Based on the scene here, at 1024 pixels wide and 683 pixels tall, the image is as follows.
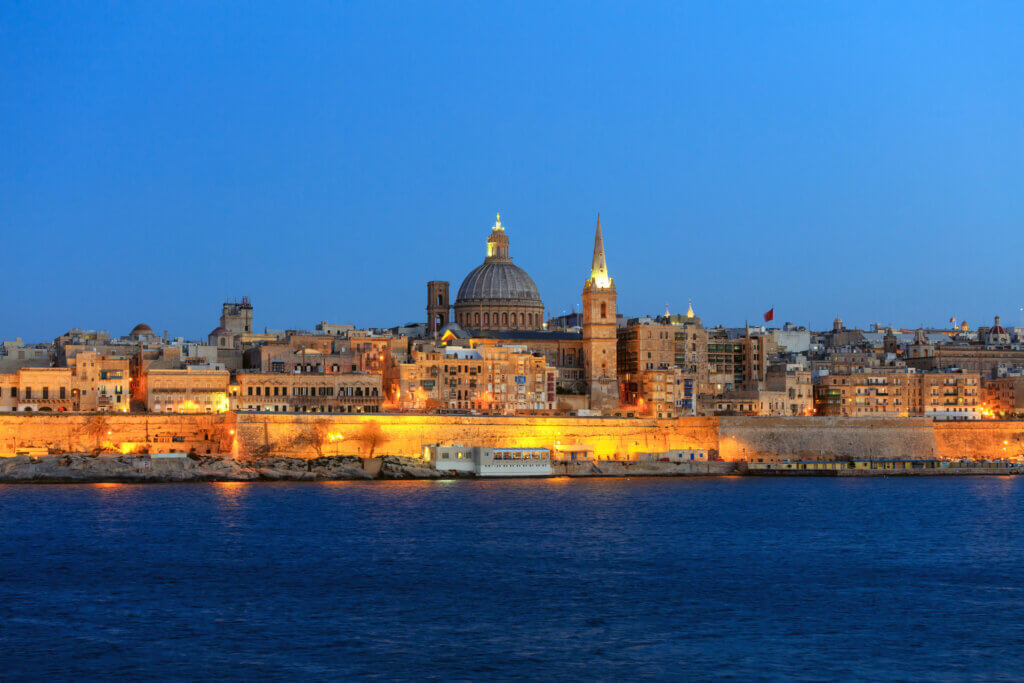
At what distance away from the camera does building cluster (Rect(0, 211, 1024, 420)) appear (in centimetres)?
6034

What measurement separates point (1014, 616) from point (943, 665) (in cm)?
432

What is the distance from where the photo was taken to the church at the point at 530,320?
68.1 meters

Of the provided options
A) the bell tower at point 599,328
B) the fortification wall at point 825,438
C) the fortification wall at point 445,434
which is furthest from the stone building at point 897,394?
the fortification wall at point 445,434

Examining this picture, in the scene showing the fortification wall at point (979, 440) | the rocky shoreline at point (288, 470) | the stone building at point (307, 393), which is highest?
the stone building at point (307, 393)

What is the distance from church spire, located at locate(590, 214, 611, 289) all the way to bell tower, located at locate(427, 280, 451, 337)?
1193cm

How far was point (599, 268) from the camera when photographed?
6944cm

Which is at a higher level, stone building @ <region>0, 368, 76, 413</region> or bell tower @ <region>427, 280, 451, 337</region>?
bell tower @ <region>427, 280, 451, 337</region>

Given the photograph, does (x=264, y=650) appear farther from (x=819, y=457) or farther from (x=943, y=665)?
(x=819, y=457)

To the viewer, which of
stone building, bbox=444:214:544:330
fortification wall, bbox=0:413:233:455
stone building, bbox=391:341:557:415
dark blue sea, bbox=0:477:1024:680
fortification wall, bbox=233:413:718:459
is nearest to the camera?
dark blue sea, bbox=0:477:1024:680

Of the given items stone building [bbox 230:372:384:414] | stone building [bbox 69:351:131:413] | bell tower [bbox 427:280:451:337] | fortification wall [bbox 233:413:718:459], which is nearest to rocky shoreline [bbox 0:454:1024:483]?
fortification wall [bbox 233:413:718:459]

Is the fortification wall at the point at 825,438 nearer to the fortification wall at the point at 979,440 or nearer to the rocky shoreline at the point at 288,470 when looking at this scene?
the fortification wall at the point at 979,440

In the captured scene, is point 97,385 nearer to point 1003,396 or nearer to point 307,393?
point 307,393

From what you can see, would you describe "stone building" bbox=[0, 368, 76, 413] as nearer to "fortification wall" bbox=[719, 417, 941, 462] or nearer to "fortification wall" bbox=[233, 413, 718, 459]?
"fortification wall" bbox=[233, 413, 718, 459]

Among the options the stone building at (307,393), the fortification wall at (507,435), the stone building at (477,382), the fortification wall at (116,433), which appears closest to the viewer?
the fortification wall at (116,433)
